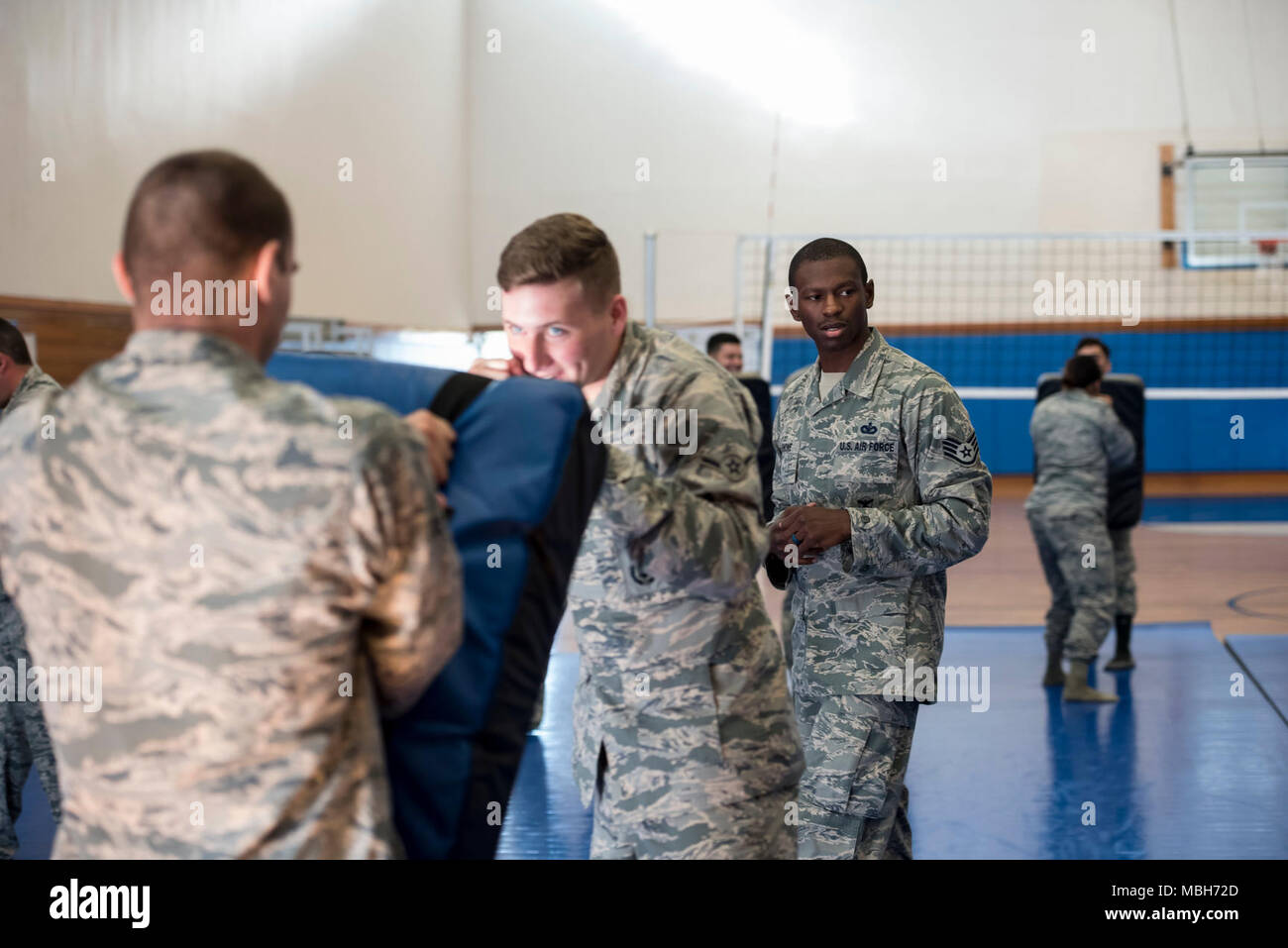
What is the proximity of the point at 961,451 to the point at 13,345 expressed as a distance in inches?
119

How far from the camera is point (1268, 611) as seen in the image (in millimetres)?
7430

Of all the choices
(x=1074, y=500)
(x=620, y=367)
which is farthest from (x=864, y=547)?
(x=1074, y=500)

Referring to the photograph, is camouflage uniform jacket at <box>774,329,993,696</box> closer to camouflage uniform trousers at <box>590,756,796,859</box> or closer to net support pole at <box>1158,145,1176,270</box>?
camouflage uniform trousers at <box>590,756,796,859</box>

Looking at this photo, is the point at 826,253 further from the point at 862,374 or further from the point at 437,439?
the point at 437,439

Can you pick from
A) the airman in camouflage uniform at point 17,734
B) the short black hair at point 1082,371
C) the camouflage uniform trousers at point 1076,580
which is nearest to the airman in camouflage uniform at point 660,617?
the airman in camouflage uniform at point 17,734

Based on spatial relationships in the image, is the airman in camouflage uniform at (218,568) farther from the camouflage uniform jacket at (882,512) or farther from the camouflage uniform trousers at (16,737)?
the camouflage uniform trousers at (16,737)

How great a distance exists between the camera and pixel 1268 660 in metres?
6.29

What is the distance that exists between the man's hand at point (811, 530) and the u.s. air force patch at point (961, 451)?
32 cm

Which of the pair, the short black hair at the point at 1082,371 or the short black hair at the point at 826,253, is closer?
the short black hair at the point at 826,253

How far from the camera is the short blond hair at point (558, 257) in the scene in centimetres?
191

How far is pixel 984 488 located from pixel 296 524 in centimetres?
219

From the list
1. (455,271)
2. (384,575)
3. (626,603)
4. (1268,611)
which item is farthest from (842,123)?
(384,575)
